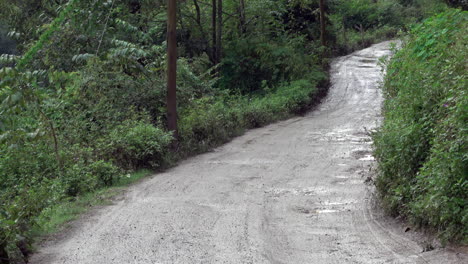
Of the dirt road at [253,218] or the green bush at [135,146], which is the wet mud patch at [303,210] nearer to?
the dirt road at [253,218]

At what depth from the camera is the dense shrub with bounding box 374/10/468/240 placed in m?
7.12

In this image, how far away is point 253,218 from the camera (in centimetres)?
961

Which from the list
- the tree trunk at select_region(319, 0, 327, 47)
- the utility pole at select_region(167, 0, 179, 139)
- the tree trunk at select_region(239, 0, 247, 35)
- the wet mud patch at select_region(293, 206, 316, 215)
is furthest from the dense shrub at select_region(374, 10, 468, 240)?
the tree trunk at select_region(319, 0, 327, 47)

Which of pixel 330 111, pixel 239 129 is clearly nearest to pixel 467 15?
pixel 239 129

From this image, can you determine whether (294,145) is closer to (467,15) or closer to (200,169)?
(200,169)

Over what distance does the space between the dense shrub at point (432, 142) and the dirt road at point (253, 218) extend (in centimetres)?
48

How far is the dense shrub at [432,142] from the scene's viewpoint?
23.4ft

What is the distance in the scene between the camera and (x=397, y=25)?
5781 cm

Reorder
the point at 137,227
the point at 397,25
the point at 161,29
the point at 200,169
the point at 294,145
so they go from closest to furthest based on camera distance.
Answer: the point at 137,227 < the point at 200,169 < the point at 294,145 < the point at 161,29 < the point at 397,25

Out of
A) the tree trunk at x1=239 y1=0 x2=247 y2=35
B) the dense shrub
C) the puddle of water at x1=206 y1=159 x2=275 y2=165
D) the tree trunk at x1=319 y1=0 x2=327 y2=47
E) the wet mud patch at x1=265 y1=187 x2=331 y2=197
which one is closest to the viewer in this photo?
the dense shrub

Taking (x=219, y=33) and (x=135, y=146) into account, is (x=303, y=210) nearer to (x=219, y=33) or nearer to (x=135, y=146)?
(x=135, y=146)

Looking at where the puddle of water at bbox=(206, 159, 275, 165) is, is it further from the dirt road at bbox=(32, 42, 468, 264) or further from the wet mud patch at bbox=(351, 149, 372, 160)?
the wet mud patch at bbox=(351, 149, 372, 160)

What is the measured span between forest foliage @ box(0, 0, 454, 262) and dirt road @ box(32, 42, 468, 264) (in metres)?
1.11

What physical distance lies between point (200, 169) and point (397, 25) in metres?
48.2
